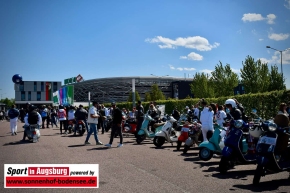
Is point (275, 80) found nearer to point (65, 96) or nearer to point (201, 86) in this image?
point (201, 86)

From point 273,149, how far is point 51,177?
15.9 feet

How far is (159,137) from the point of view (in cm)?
1403

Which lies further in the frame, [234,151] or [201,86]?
[201,86]

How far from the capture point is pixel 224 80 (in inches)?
2355

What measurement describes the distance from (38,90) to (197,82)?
77.7 meters

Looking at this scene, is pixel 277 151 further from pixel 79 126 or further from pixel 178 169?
pixel 79 126

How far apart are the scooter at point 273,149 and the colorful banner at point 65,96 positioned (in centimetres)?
3238

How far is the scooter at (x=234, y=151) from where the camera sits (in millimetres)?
8070

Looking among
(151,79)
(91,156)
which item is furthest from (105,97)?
(91,156)

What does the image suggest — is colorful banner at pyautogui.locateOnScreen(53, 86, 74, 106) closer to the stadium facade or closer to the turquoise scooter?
the turquoise scooter

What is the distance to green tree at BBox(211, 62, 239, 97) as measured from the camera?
59.4m

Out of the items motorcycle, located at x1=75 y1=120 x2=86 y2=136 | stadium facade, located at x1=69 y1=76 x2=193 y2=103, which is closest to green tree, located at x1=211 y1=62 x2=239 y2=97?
motorcycle, located at x1=75 y1=120 x2=86 y2=136

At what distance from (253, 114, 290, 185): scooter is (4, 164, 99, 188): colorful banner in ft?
11.3

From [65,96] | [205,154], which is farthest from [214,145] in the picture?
[65,96]
